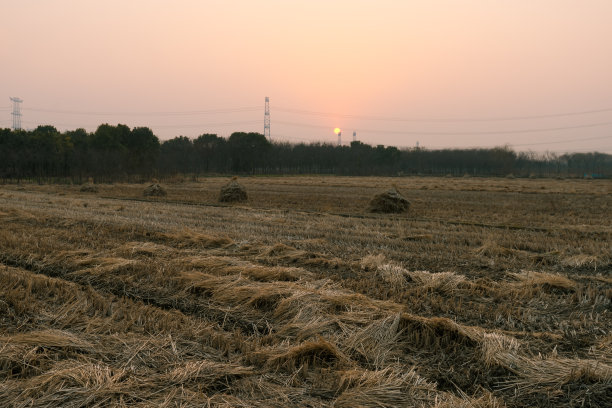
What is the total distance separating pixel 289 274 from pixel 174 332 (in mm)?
2231

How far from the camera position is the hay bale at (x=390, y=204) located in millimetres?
15898

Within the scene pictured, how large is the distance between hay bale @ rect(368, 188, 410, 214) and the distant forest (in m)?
33.5

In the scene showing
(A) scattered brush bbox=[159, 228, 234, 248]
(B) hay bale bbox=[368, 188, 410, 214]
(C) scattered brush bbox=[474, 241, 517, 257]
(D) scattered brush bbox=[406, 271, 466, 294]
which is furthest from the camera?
(B) hay bale bbox=[368, 188, 410, 214]

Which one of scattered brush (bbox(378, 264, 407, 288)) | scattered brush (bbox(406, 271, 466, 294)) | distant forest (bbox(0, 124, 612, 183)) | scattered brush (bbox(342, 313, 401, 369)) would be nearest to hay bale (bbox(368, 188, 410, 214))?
scattered brush (bbox(378, 264, 407, 288))

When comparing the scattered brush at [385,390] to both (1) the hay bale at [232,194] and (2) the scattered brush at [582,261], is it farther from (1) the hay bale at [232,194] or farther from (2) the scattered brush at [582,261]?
(1) the hay bale at [232,194]

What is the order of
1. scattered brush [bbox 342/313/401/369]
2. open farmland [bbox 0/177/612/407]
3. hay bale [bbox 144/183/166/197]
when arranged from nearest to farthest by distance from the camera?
open farmland [bbox 0/177/612/407], scattered brush [bbox 342/313/401/369], hay bale [bbox 144/183/166/197]

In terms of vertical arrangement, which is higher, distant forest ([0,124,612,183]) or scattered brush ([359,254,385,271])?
distant forest ([0,124,612,183])

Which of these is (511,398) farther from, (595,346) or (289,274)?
(289,274)

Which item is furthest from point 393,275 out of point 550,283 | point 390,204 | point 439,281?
point 390,204

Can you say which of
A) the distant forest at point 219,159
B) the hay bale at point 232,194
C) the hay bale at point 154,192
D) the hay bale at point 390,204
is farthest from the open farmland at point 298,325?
the distant forest at point 219,159

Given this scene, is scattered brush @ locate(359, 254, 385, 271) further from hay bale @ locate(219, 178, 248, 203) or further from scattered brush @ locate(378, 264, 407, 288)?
hay bale @ locate(219, 178, 248, 203)

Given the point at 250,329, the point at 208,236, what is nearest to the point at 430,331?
the point at 250,329

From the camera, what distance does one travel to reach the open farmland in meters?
2.99

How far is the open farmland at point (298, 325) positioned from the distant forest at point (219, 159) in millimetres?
39166
